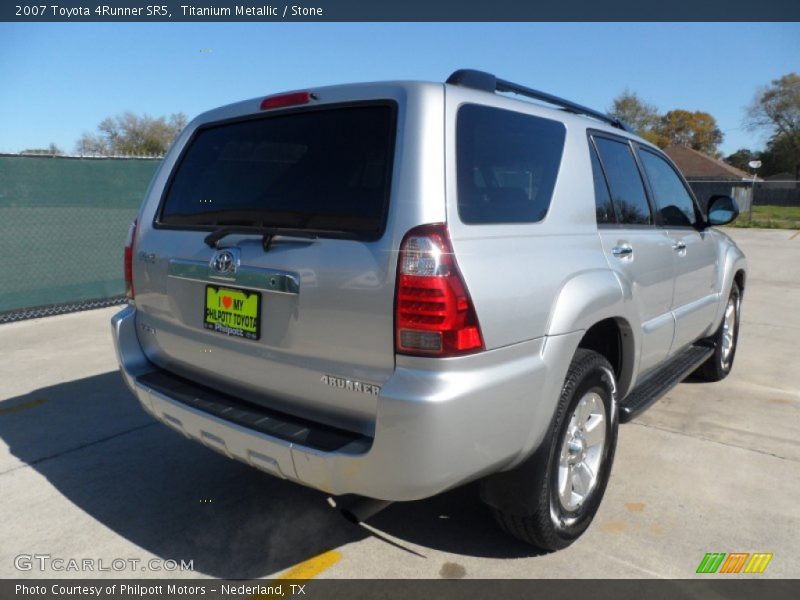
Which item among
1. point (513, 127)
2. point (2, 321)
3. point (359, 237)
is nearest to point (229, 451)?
point (359, 237)

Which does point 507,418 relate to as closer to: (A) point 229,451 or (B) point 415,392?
(B) point 415,392

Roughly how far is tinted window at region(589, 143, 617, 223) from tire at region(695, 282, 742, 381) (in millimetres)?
2420

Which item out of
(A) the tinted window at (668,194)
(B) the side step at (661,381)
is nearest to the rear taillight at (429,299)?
(B) the side step at (661,381)

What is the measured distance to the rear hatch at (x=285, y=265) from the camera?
7.42 feet

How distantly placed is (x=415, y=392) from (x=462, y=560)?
107 cm

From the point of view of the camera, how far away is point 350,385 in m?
2.29

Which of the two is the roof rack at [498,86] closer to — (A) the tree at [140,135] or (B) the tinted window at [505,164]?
(B) the tinted window at [505,164]

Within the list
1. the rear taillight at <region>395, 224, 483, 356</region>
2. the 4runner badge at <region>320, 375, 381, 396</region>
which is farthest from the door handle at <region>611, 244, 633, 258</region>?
the 4runner badge at <region>320, 375, 381, 396</region>

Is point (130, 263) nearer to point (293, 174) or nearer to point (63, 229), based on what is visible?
point (293, 174)

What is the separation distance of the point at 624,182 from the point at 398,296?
Result: 1.93 meters

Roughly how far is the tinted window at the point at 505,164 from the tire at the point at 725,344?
9.90 ft

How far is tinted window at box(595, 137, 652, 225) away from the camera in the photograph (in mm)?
3346

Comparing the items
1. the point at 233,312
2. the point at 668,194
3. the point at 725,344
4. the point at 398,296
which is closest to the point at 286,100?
the point at 233,312
